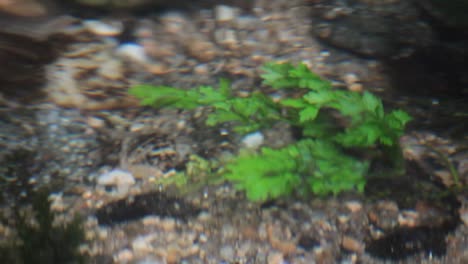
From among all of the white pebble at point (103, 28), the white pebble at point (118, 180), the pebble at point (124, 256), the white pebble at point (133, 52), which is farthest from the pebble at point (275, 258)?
the white pebble at point (103, 28)

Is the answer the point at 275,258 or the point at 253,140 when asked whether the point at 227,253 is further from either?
the point at 253,140

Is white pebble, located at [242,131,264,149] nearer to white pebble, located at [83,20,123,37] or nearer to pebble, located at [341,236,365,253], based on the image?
pebble, located at [341,236,365,253]

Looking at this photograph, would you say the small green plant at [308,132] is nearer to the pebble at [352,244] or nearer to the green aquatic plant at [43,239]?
the pebble at [352,244]

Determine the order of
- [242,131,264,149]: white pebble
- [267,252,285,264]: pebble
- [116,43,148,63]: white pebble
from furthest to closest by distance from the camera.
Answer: [116,43,148,63]: white pebble < [242,131,264,149]: white pebble < [267,252,285,264]: pebble

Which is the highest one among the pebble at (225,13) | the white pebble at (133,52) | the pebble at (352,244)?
the pebble at (225,13)

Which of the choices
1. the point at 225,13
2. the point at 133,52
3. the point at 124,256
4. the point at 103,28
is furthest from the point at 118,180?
the point at 225,13

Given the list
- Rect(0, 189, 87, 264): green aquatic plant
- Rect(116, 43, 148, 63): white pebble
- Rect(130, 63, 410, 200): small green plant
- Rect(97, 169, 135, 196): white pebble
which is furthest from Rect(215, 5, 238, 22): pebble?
Rect(0, 189, 87, 264): green aquatic plant
